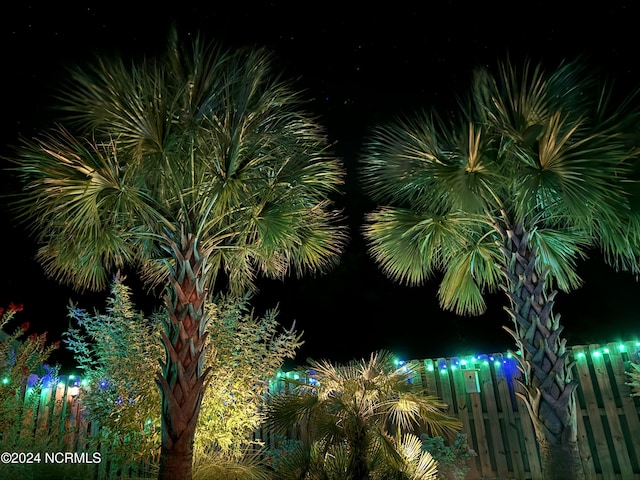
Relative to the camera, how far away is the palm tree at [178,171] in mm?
4703

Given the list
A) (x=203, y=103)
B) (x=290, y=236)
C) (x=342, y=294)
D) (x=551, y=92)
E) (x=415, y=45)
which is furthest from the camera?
(x=342, y=294)

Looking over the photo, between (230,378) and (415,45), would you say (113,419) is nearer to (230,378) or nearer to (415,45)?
(230,378)

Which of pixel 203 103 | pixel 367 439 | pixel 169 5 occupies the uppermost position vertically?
Result: pixel 169 5

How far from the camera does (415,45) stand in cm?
736

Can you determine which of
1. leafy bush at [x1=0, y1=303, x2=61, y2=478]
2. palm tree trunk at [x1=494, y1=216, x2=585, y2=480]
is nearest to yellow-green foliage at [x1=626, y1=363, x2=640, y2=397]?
palm tree trunk at [x1=494, y1=216, x2=585, y2=480]

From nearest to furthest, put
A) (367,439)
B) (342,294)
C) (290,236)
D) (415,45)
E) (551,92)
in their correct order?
(367,439) < (551,92) < (290,236) < (415,45) < (342,294)

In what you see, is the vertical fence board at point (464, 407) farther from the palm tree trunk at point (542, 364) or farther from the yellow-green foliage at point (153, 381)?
the yellow-green foliage at point (153, 381)

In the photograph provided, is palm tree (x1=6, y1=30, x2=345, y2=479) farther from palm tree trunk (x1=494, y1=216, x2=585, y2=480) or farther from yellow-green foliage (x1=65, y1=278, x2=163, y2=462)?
palm tree trunk (x1=494, y1=216, x2=585, y2=480)

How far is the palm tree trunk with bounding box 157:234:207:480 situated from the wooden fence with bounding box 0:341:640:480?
2100 millimetres

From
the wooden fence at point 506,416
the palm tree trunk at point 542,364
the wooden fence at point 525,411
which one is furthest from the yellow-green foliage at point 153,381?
the palm tree trunk at point 542,364

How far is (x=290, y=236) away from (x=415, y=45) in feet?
12.4

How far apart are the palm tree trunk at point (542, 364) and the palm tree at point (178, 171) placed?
272cm

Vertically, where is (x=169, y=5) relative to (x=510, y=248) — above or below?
above

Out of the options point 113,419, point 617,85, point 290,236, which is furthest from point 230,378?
point 617,85
